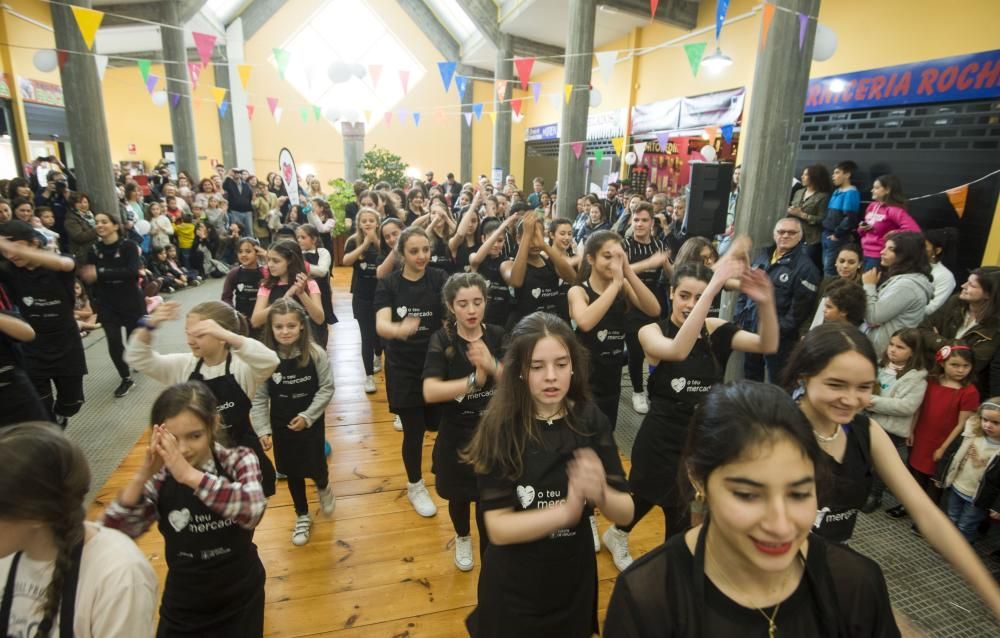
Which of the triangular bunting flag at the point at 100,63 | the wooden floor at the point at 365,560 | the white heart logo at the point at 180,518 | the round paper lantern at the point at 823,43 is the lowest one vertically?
the wooden floor at the point at 365,560

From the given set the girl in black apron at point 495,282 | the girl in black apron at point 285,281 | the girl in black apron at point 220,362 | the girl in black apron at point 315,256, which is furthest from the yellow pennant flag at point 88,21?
the girl in black apron at point 220,362

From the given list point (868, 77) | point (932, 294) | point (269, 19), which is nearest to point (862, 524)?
point (932, 294)

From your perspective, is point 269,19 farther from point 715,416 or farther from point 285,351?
point 715,416

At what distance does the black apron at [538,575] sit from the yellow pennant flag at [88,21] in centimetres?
694

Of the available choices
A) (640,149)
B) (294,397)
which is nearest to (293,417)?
(294,397)

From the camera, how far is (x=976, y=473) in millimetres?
2631

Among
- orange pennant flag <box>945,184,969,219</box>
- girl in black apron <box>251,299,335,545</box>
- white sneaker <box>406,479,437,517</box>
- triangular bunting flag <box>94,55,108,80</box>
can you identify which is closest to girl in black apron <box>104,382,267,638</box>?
girl in black apron <box>251,299,335,545</box>

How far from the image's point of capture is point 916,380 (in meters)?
2.90

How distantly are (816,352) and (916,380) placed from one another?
6.39 ft

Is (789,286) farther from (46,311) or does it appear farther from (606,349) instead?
(46,311)

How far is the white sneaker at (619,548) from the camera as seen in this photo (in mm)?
2529

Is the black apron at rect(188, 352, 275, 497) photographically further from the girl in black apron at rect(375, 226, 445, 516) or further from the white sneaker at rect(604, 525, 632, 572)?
the white sneaker at rect(604, 525, 632, 572)

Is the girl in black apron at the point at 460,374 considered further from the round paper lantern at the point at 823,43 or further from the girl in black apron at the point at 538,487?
the round paper lantern at the point at 823,43

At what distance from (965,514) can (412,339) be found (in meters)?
2.92
